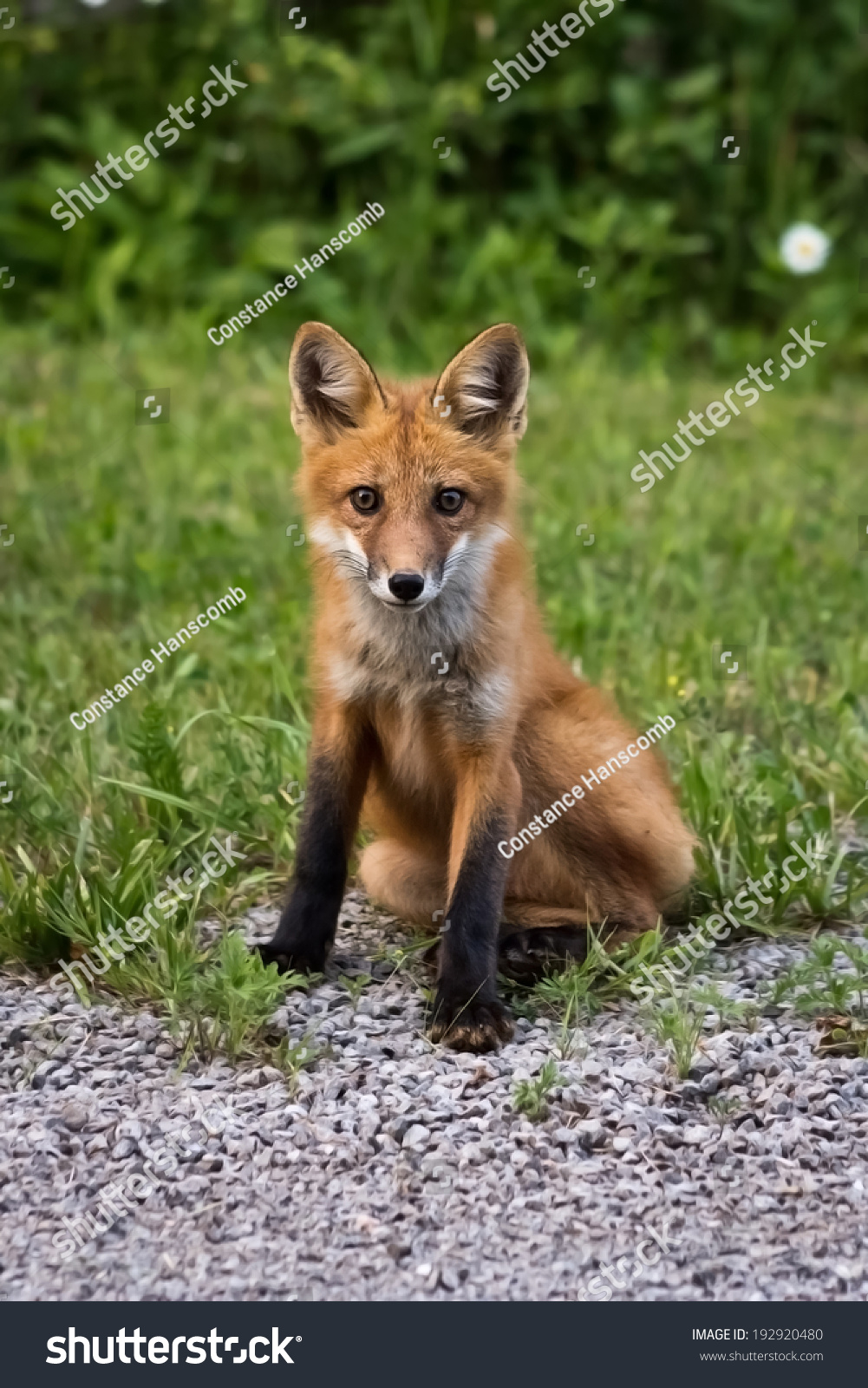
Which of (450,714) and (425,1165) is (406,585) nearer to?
(450,714)

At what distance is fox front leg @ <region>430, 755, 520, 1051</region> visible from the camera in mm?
3334

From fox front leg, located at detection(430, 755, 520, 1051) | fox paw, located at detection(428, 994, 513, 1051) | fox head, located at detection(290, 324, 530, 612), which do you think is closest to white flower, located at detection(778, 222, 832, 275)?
fox head, located at detection(290, 324, 530, 612)

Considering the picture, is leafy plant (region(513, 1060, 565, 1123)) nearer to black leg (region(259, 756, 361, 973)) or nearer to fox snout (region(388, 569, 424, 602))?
black leg (region(259, 756, 361, 973))

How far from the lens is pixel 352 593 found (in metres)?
3.57

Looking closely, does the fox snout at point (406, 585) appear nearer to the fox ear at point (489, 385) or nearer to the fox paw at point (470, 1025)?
the fox ear at point (489, 385)

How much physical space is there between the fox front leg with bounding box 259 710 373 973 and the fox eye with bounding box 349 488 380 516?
461 millimetres

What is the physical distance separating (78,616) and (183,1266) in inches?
136

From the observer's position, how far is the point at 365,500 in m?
3.46

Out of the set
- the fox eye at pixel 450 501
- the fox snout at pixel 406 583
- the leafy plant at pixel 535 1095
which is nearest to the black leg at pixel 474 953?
the leafy plant at pixel 535 1095

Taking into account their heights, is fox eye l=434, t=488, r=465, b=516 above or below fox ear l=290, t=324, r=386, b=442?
below

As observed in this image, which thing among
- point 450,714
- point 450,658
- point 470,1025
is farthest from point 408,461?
point 470,1025

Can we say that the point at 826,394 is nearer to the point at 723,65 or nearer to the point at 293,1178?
the point at 723,65

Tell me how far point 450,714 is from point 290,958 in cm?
64

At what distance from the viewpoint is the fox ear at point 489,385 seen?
→ 3.50 metres
